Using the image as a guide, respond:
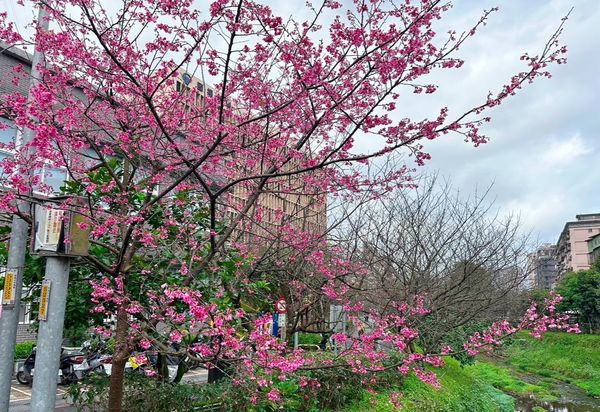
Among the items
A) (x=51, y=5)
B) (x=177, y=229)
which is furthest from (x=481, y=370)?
(x=51, y=5)

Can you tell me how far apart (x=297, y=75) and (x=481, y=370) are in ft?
80.5

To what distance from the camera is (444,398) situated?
425 inches

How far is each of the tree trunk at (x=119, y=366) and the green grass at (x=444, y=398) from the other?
14.4 ft

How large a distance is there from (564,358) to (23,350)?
30.2 metres

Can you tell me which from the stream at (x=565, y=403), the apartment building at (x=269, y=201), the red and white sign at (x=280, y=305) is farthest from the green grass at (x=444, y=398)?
the stream at (x=565, y=403)

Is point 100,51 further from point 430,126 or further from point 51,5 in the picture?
point 430,126

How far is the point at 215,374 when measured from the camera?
662 centimetres

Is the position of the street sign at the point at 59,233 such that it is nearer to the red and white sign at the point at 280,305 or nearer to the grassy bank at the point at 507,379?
the red and white sign at the point at 280,305

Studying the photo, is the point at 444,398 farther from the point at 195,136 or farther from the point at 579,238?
the point at 579,238

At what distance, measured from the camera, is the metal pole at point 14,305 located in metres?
3.57

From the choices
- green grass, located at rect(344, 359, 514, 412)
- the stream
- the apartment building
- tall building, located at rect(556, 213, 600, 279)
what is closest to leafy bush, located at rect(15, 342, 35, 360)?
the apartment building

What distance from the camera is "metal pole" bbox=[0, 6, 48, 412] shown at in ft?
11.7

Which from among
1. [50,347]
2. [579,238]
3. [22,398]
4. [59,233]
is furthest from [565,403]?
[579,238]

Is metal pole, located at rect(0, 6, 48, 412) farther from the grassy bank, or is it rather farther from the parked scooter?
the parked scooter
